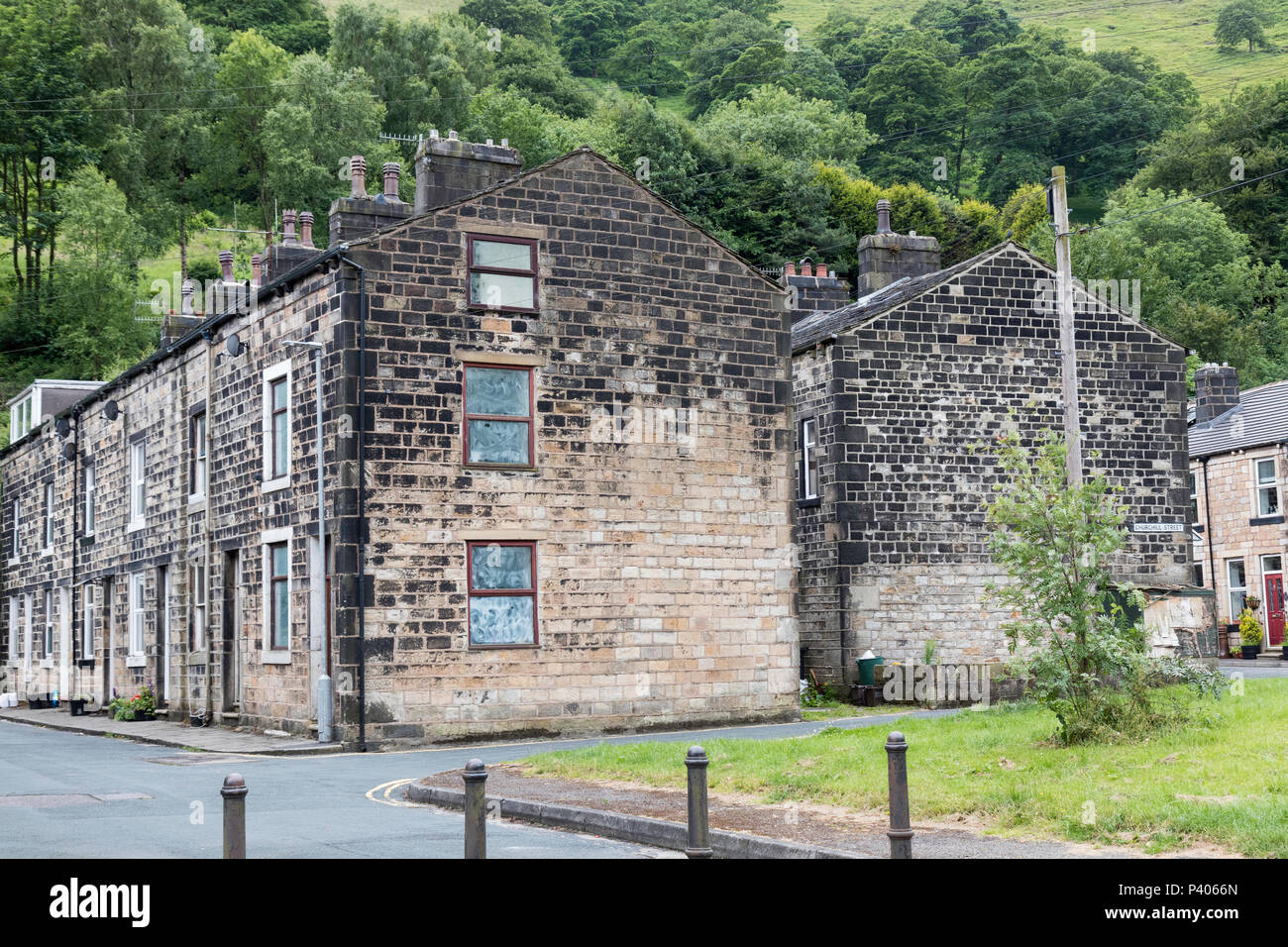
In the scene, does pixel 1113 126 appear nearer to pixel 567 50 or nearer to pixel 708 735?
pixel 567 50

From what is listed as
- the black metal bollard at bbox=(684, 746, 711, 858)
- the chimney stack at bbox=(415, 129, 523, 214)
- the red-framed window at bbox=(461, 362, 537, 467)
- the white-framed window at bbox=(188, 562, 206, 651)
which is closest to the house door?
the red-framed window at bbox=(461, 362, 537, 467)

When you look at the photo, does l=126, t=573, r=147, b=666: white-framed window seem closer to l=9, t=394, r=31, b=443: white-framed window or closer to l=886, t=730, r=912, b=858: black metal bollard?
l=9, t=394, r=31, b=443: white-framed window

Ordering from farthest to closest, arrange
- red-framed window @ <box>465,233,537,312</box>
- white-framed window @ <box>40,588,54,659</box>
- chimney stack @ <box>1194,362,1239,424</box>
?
chimney stack @ <box>1194,362,1239,424</box> < white-framed window @ <box>40,588,54,659</box> < red-framed window @ <box>465,233,537,312</box>

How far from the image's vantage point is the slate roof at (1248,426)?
40344 mm

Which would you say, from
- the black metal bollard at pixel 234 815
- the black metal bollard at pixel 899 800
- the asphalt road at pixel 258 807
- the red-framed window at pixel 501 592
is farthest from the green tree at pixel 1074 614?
the red-framed window at pixel 501 592

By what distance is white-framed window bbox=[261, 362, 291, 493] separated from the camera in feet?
75.8

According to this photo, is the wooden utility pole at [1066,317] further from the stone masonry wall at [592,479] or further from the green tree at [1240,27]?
the green tree at [1240,27]

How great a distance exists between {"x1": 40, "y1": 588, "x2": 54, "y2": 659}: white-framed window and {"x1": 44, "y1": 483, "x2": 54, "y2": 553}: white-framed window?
126cm

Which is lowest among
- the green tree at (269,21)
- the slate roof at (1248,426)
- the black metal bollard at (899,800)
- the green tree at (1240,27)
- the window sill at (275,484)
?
the black metal bollard at (899,800)

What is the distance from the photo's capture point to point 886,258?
3294 centimetres

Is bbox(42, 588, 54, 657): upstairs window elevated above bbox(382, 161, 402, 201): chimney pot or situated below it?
below

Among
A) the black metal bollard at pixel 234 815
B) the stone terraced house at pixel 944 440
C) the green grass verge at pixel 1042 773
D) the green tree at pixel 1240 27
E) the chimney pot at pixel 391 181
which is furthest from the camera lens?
the green tree at pixel 1240 27

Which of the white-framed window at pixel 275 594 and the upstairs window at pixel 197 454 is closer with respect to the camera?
the white-framed window at pixel 275 594

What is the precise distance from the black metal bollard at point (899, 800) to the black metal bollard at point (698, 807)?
125 centimetres
